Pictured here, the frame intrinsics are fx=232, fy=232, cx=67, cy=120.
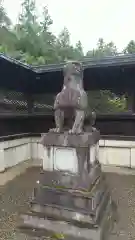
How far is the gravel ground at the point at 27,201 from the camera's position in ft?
13.7

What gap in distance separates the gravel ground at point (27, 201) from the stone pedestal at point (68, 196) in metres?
0.30

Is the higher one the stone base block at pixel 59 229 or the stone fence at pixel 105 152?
the stone fence at pixel 105 152

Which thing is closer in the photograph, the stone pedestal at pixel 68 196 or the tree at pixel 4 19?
the stone pedestal at pixel 68 196

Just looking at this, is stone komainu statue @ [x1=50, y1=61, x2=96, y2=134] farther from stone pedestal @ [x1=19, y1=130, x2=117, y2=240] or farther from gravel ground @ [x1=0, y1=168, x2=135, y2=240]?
gravel ground @ [x1=0, y1=168, x2=135, y2=240]

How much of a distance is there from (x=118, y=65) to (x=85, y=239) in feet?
16.2

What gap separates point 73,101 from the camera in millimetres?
4152

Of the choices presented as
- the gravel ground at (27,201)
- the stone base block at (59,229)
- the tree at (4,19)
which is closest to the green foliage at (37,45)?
the tree at (4,19)

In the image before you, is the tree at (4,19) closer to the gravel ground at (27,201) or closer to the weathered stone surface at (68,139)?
the gravel ground at (27,201)

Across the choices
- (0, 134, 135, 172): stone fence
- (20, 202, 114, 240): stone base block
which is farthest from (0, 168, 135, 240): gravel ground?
(0, 134, 135, 172): stone fence

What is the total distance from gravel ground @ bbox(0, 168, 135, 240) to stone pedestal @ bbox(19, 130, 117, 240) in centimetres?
30

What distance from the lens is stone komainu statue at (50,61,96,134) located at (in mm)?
4156

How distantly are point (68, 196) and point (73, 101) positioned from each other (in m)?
1.66

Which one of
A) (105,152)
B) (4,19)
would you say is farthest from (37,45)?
(105,152)

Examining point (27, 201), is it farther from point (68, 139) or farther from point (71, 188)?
point (68, 139)
